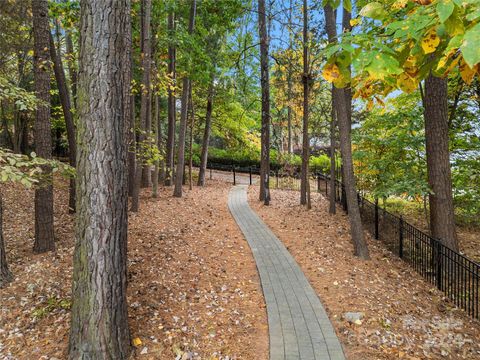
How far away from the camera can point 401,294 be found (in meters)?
5.61

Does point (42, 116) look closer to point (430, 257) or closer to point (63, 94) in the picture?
point (63, 94)

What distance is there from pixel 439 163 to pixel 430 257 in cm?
201

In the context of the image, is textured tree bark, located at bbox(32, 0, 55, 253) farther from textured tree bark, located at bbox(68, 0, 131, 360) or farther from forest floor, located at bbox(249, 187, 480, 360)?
forest floor, located at bbox(249, 187, 480, 360)

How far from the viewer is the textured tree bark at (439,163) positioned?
263 inches

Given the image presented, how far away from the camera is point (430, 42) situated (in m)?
1.74

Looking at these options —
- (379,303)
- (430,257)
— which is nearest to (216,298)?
(379,303)

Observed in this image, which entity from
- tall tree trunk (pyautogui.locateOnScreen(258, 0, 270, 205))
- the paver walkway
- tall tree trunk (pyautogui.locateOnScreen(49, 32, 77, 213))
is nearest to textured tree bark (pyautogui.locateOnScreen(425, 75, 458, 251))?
the paver walkway

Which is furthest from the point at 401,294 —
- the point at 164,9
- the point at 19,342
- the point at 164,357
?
the point at 164,9

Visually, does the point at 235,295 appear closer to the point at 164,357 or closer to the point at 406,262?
the point at 164,357

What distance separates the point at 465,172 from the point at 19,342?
9.35 m

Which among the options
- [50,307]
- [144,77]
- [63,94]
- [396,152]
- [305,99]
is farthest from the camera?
[305,99]

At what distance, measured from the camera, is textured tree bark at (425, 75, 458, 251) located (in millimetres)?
6672

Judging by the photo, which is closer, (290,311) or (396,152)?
(290,311)

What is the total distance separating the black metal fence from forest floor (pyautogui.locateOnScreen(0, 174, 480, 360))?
9.2 inches
